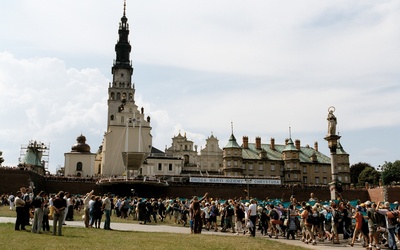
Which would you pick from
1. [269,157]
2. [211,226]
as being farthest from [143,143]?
[211,226]

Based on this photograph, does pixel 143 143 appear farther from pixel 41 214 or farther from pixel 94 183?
pixel 41 214

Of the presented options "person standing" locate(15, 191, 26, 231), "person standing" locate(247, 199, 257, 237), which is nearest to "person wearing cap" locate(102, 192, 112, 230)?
"person standing" locate(15, 191, 26, 231)

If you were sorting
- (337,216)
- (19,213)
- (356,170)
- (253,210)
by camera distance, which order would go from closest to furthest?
(19,213) → (337,216) → (253,210) → (356,170)

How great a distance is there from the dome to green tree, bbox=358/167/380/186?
227ft

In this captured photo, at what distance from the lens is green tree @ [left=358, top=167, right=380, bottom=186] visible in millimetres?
104694

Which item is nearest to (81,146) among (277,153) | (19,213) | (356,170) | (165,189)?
(165,189)

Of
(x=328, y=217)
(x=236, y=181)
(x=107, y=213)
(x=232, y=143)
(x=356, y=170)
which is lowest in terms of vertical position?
(x=328, y=217)

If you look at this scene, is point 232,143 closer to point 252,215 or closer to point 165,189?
point 165,189

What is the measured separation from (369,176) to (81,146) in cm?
7121

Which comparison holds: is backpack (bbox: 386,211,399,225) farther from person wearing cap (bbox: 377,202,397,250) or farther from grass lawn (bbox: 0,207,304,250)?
grass lawn (bbox: 0,207,304,250)

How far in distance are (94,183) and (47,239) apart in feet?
167

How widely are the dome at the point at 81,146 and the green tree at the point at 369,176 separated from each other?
69.3 m

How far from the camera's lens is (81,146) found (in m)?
86.9

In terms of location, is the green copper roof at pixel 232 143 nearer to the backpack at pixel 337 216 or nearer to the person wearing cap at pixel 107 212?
the person wearing cap at pixel 107 212
